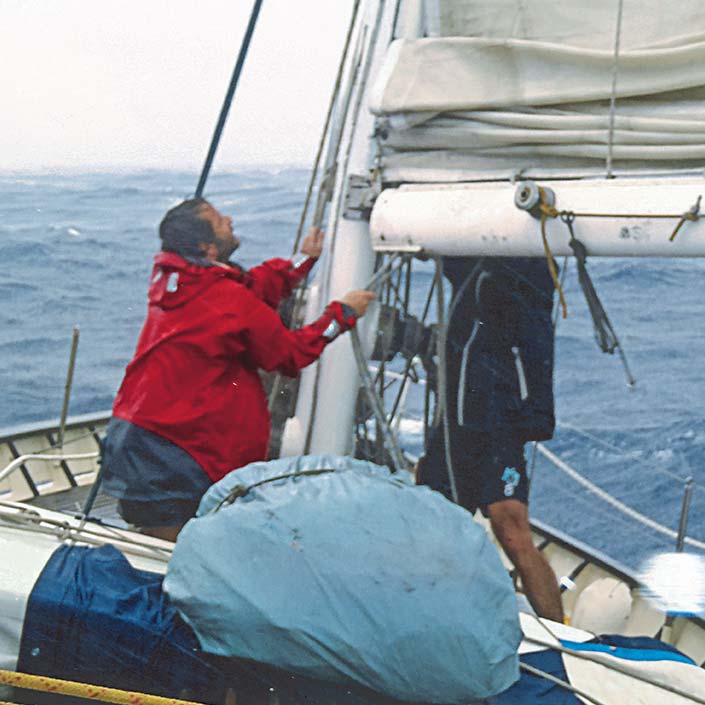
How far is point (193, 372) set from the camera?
2611 millimetres

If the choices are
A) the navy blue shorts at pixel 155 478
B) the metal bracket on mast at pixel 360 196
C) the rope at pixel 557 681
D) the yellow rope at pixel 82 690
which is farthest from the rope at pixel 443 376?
the yellow rope at pixel 82 690

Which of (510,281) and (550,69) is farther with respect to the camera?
(510,281)

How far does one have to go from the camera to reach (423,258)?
2.61m

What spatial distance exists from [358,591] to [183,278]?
129 cm

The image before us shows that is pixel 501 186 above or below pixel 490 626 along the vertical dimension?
above

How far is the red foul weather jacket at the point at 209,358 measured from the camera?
101 inches

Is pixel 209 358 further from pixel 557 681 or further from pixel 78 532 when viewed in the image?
pixel 557 681

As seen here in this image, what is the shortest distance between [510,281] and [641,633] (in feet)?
5.35

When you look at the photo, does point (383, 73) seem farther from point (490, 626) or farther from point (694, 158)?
point (490, 626)

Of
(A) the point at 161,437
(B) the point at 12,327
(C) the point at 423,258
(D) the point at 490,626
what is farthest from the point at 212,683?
(B) the point at 12,327

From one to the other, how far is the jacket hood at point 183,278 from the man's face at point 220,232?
0.12 meters

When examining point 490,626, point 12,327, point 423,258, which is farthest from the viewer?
point 12,327

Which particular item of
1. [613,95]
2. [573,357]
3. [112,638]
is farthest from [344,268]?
[573,357]

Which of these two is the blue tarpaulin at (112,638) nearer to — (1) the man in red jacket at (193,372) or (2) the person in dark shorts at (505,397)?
(1) the man in red jacket at (193,372)
